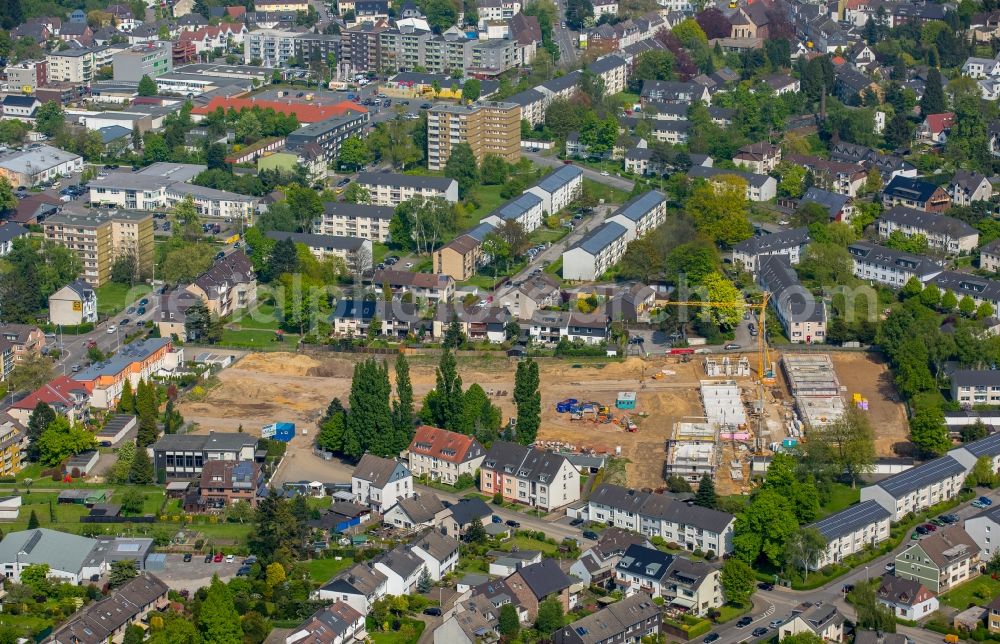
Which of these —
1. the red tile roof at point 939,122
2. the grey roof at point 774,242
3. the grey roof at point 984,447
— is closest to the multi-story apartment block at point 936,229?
the grey roof at point 774,242

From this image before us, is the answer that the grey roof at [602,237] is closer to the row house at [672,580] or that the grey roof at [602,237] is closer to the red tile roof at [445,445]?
the red tile roof at [445,445]

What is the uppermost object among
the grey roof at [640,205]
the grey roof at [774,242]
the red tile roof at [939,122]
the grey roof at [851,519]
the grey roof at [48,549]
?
the red tile roof at [939,122]

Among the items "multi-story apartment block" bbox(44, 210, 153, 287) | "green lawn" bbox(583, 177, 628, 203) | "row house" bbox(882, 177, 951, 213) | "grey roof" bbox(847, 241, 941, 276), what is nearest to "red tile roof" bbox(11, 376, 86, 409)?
"multi-story apartment block" bbox(44, 210, 153, 287)

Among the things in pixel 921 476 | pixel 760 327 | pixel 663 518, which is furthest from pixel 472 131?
pixel 663 518

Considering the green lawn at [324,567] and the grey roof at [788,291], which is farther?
the grey roof at [788,291]

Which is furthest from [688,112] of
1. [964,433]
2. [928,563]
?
[928,563]

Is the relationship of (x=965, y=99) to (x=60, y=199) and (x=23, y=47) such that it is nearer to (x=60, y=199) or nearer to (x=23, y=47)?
(x=60, y=199)

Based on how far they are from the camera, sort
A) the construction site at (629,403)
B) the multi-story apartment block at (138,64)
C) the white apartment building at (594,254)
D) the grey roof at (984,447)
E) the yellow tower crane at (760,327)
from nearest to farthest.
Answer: the grey roof at (984,447)
the construction site at (629,403)
the yellow tower crane at (760,327)
the white apartment building at (594,254)
the multi-story apartment block at (138,64)
